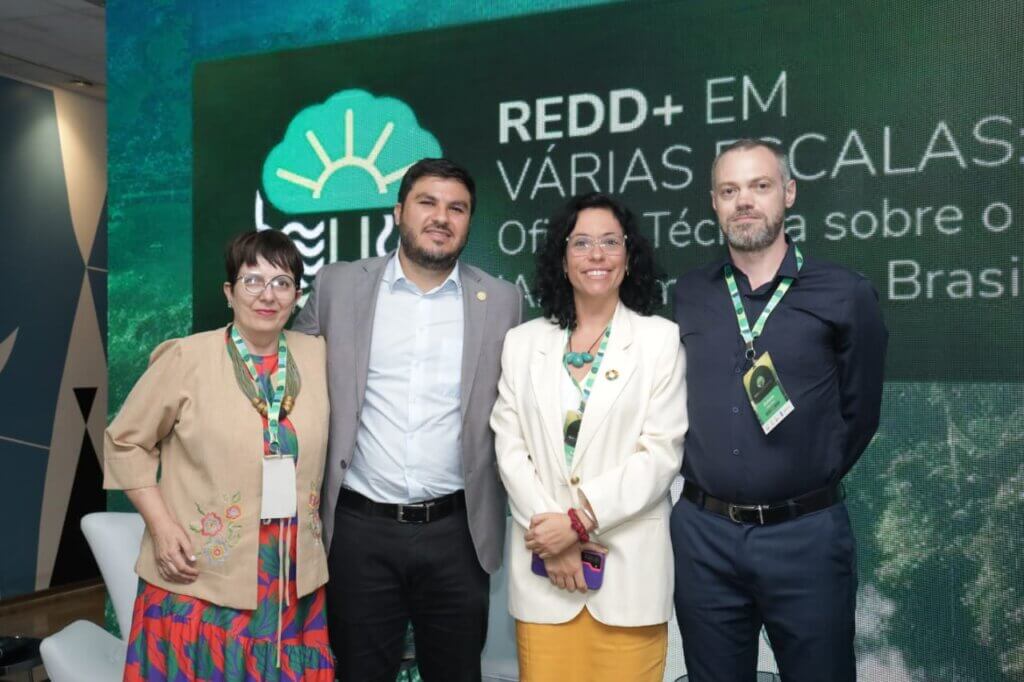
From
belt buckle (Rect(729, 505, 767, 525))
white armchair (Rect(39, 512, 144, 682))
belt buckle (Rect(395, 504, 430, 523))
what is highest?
belt buckle (Rect(729, 505, 767, 525))

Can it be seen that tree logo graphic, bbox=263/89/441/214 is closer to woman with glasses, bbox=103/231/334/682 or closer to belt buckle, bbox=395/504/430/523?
woman with glasses, bbox=103/231/334/682

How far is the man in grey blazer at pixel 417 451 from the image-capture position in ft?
8.40

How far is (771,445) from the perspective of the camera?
2254 mm

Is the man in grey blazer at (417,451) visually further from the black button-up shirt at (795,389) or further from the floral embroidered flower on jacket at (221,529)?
the black button-up shirt at (795,389)

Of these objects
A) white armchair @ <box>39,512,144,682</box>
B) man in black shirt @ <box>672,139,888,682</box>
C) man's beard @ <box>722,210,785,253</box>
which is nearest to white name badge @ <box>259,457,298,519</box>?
man in black shirt @ <box>672,139,888,682</box>

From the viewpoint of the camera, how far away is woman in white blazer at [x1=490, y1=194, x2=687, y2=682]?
224 centimetres

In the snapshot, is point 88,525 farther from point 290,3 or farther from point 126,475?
point 290,3

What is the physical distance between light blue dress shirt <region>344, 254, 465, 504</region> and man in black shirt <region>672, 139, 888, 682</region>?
26.6 inches

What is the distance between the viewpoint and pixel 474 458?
101 inches

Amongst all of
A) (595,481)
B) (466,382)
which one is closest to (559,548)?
(595,481)

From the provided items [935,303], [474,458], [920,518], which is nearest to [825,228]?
[935,303]

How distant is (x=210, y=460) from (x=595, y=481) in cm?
98

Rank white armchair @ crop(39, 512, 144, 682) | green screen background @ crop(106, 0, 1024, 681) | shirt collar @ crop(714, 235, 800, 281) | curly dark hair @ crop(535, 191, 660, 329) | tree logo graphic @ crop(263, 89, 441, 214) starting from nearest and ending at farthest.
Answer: shirt collar @ crop(714, 235, 800, 281) < curly dark hair @ crop(535, 191, 660, 329) < white armchair @ crop(39, 512, 144, 682) < green screen background @ crop(106, 0, 1024, 681) < tree logo graphic @ crop(263, 89, 441, 214)

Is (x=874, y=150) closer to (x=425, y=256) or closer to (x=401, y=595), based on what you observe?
(x=425, y=256)
